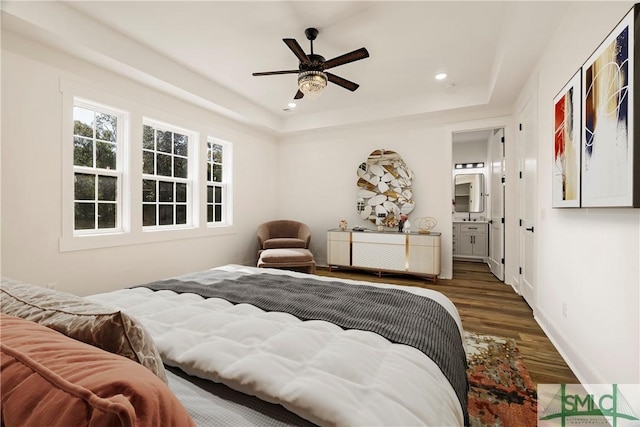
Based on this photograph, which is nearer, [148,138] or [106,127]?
[106,127]

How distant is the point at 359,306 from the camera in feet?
4.87

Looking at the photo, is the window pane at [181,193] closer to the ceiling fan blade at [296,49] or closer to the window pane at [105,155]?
the window pane at [105,155]

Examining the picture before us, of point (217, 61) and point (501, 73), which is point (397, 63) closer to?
point (501, 73)

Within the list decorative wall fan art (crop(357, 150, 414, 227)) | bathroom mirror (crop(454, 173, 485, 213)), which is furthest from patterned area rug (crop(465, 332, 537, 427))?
bathroom mirror (crop(454, 173, 485, 213))

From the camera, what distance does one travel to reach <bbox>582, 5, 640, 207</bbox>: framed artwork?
4.41ft

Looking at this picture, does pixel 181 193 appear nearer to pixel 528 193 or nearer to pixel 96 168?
pixel 96 168

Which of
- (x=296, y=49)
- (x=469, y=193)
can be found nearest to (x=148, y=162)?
(x=296, y=49)

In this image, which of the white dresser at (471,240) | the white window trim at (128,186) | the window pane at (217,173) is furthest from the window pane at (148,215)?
the white dresser at (471,240)

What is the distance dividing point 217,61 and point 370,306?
337 cm

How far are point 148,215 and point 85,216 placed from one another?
71 centimetres

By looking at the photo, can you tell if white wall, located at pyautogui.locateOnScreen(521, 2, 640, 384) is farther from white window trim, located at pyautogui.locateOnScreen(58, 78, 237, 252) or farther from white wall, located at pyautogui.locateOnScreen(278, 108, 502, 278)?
white window trim, located at pyautogui.locateOnScreen(58, 78, 237, 252)

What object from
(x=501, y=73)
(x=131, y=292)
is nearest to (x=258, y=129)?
(x=501, y=73)

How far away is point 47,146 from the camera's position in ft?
9.03

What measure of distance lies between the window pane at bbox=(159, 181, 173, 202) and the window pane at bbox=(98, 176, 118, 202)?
23.6 inches
